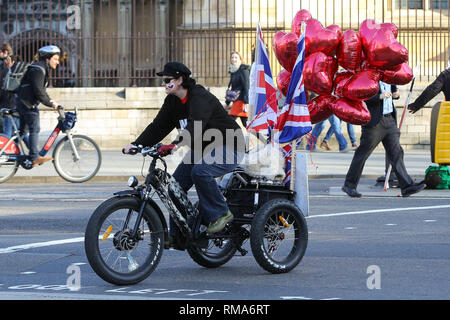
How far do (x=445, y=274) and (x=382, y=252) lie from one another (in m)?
1.28

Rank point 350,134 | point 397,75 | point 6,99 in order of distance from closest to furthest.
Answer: point 397,75 < point 6,99 < point 350,134

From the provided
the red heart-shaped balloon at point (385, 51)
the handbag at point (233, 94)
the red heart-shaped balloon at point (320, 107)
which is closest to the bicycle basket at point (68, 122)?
the red heart-shaped balloon at point (320, 107)

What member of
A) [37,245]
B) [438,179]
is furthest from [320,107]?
[37,245]

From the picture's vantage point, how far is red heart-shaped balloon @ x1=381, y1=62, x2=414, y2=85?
12.9 meters

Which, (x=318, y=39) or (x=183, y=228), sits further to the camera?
(x=318, y=39)

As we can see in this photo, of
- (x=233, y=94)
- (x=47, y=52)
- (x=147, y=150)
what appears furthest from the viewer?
(x=233, y=94)

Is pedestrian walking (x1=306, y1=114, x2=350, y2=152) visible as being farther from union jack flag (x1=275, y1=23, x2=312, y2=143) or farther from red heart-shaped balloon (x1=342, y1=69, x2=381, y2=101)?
union jack flag (x1=275, y1=23, x2=312, y2=143)

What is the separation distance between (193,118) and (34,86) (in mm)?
8031

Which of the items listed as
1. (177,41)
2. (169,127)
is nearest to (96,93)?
(177,41)

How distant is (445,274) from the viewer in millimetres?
8078

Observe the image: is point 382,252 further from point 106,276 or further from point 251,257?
point 106,276

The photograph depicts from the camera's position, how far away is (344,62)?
42.0 feet

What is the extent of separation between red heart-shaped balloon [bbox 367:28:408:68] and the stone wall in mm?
11013

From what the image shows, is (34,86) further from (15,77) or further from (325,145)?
(325,145)
